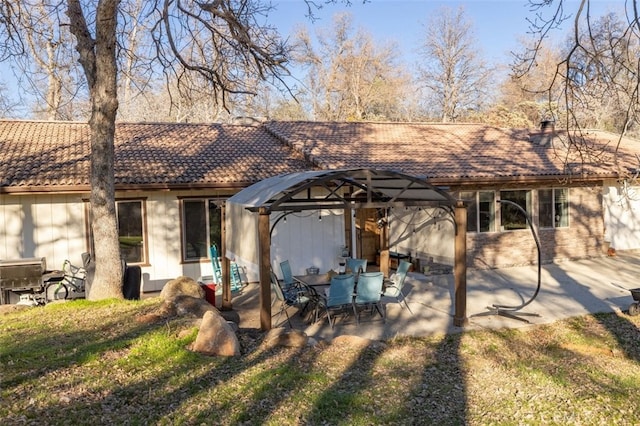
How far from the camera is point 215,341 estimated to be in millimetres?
6316

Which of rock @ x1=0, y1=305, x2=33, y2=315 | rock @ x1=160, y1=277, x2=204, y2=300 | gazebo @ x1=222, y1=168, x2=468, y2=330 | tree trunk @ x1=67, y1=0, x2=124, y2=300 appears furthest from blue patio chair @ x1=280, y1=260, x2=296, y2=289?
rock @ x1=0, y1=305, x2=33, y2=315

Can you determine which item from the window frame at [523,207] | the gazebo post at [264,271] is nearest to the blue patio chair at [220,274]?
the gazebo post at [264,271]

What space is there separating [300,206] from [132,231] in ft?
17.7

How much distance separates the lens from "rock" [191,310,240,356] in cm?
628

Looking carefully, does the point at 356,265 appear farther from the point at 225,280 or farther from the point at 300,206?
the point at 300,206

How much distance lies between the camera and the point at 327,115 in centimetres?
3488

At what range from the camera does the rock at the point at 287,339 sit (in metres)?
7.00

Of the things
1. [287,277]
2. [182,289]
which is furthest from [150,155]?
[287,277]

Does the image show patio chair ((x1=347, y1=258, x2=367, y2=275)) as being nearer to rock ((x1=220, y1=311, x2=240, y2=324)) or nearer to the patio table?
the patio table

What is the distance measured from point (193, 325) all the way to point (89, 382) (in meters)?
1.92

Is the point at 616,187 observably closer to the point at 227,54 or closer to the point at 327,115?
the point at 227,54

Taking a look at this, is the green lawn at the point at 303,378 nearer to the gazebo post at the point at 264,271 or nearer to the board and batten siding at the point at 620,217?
the gazebo post at the point at 264,271

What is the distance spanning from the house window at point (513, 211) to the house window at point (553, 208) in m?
0.48

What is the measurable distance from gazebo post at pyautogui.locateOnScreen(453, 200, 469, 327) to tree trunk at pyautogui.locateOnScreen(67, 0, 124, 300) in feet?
19.8
